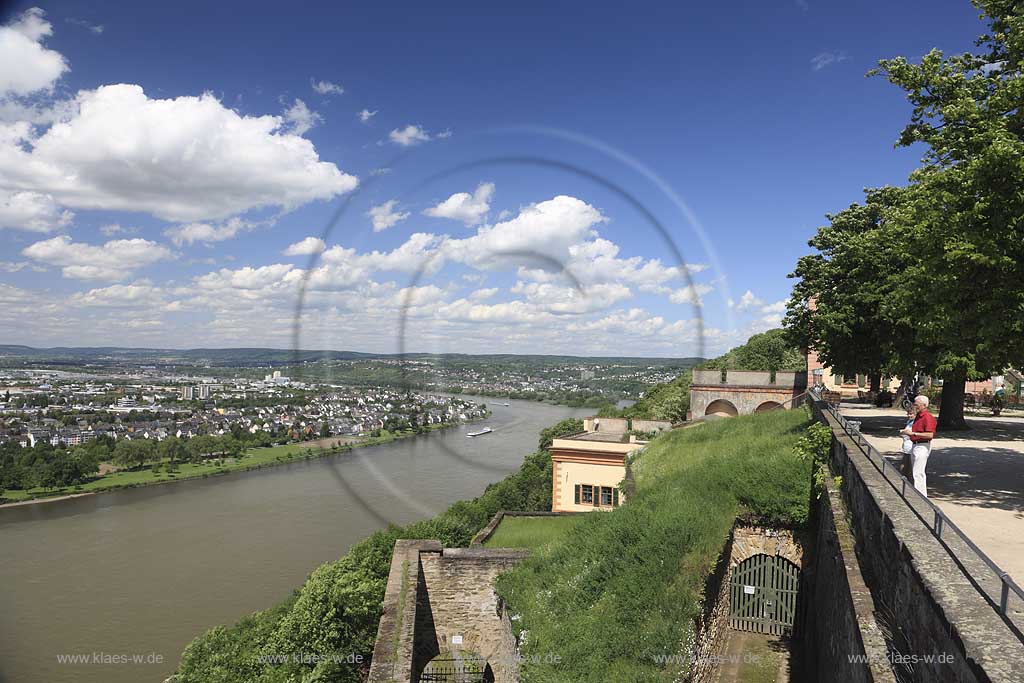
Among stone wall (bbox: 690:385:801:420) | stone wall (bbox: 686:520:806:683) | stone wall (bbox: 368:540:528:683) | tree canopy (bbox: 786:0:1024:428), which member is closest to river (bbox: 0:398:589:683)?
stone wall (bbox: 690:385:801:420)

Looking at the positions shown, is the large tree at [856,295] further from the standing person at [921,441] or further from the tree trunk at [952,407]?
the standing person at [921,441]

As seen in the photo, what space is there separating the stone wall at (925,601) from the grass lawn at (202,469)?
168 feet

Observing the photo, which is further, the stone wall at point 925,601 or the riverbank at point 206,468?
the riverbank at point 206,468

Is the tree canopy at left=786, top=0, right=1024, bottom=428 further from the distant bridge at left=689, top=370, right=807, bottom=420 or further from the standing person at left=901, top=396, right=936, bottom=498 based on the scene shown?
the distant bridge at left=689, top=370, right=807, bottom=420

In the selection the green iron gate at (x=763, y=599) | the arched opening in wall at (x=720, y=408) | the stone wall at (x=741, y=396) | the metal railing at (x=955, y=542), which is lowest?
the green iron gate at (x=763, y=599)

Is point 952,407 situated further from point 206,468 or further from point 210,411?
point 210,411

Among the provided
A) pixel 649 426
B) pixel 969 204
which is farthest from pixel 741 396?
pixel 969 204

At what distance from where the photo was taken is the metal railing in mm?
3133

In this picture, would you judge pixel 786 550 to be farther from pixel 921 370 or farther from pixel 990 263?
pixel 921 370

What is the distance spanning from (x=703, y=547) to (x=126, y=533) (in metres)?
44.5

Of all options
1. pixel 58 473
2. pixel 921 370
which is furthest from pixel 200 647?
pixel 58 473

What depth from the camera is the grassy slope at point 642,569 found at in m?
6.63

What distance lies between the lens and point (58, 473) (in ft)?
180

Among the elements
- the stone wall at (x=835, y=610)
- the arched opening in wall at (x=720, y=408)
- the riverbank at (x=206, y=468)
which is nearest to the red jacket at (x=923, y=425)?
the stone wall at (x=835, y=610)
